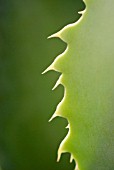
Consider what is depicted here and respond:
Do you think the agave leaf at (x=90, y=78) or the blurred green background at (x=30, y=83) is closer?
the agave leaf at (x=90, y=78)

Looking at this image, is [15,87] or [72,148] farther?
[15,87]

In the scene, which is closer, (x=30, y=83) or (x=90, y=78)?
(x=90, y=78)

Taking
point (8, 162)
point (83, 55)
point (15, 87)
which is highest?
point (83, 55)

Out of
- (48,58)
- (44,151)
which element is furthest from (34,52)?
(44,151)

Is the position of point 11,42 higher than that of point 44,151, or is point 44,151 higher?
point 11,42

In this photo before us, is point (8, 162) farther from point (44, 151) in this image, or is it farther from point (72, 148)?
point (72, 148)
